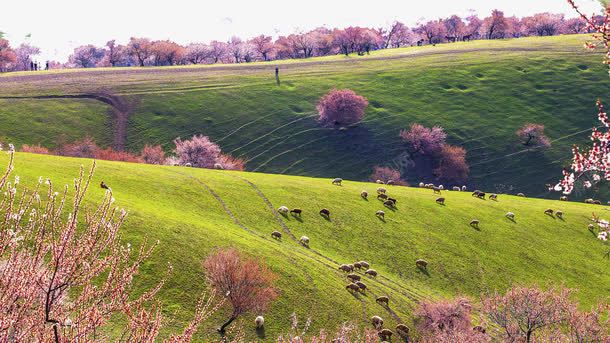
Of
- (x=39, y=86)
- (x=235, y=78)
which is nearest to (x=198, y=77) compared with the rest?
(x=235, y=78)

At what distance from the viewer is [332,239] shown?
7419 centimetres

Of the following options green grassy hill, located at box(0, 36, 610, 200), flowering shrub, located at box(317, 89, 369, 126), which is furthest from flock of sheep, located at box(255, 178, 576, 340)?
flowering shrub, located at box(317, 89, 369, 126)

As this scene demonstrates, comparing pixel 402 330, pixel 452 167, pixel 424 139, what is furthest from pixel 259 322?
pixel 424 139

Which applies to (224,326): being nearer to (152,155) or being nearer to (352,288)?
(352,288)

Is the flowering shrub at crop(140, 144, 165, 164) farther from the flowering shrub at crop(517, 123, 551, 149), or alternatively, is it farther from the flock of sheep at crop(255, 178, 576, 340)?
the flowering shrub at crop(517, 123, 551, 149)

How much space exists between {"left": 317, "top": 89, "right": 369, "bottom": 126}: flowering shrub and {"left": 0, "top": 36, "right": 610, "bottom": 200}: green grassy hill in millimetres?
3437

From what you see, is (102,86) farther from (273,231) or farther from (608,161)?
(608,161)

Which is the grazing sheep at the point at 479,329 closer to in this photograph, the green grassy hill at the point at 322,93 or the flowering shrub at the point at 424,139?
the green grassy hill at the point at 322,93

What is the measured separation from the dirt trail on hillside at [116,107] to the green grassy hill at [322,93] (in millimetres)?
477

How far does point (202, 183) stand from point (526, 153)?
290 feet

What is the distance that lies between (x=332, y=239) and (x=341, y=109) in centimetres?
7466

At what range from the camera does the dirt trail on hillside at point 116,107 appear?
130 metres

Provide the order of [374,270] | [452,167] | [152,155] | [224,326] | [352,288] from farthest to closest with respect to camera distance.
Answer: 1. [452,167]
2. [152,155]
3. [374,270]
4. [352,288]
5. [224,326]

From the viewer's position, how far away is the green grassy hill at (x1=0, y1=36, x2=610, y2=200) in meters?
130
